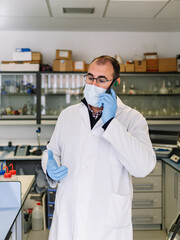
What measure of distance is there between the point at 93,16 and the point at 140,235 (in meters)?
2.70

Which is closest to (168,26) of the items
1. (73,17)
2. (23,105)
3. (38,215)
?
(73,17)

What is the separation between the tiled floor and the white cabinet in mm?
114

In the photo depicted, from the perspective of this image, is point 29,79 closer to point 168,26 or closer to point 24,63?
point 24,63

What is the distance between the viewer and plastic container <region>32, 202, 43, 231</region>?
346 cm

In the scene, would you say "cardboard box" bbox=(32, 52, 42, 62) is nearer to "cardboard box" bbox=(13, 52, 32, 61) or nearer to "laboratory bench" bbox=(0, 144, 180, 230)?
"cardboard box" bbox=(13, 52, 32, 61)

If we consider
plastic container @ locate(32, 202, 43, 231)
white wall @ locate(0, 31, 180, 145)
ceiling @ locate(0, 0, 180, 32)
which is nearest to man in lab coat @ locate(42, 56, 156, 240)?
ceiling @ locate(0, 0, 180, 32)

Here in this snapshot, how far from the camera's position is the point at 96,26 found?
4051mm

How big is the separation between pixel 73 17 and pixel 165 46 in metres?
1.65

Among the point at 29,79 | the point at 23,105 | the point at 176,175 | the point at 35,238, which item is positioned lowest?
the point at 35,238

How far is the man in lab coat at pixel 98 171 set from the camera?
1.45 m

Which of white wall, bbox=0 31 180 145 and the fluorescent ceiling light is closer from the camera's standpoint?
the fluorescent ceiling light

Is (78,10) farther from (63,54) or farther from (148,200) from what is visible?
(148,200)

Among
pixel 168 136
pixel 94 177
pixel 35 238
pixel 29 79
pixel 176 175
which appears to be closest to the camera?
pixel 94 177

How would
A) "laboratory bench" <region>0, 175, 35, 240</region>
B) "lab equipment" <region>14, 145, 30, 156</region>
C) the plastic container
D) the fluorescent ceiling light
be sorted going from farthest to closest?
"lab equipment" <region>14, 145, 30, 156</region>, the plastic container, the fluorescent ceiling light, "laboratory bench" <region>0, 175, 35, 240</region>
